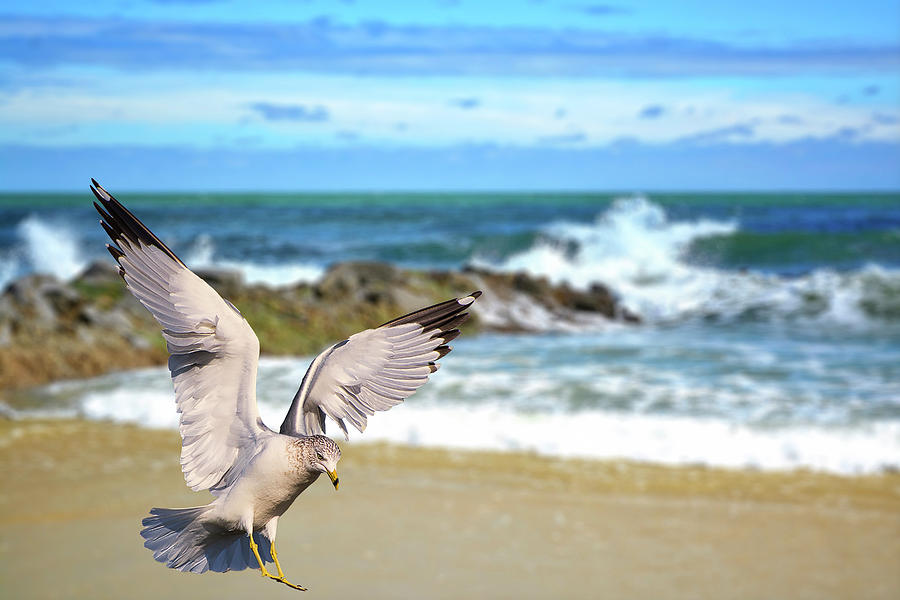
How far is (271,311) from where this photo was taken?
40.0 ft

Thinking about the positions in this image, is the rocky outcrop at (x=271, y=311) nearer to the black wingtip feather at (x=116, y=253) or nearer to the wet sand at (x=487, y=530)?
the wet sand at (x=487, y=530)

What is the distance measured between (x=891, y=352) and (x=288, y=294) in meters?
7.75

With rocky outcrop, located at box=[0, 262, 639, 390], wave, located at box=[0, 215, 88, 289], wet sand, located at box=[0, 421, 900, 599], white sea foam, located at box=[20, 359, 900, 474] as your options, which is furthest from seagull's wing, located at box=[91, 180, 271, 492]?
wave, located at box=[0, 215, 88, 289]

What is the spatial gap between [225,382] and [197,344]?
70 mm

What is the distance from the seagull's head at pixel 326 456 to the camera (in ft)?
3.51

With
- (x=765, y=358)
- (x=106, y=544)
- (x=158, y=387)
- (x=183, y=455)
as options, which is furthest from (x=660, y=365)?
(x=183, y=455)

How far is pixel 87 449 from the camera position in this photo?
6.99m

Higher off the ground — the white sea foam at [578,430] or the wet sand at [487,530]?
the white sea foam at [578,430]

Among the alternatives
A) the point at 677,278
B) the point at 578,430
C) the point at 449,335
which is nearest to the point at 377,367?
the point at 449,335

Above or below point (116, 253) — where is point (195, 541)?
below

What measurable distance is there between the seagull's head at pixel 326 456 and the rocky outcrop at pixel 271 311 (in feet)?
29.2

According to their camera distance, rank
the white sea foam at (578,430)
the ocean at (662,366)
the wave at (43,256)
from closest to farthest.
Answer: the white sea foam at (578,430) < the ocean at (662,366) < the wave at (43,256)

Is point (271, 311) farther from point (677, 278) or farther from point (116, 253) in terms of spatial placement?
point (116, 253)

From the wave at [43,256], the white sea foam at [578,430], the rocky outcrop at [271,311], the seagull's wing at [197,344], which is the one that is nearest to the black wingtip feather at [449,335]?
the seagull's wing at [197,344]
